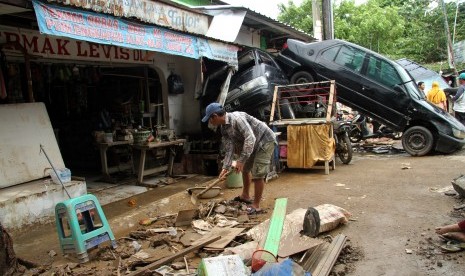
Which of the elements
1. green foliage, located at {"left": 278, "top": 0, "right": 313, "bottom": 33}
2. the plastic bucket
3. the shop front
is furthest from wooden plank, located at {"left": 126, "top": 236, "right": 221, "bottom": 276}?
green foliage, located at {"left": 278, "top": 0, "right": 313, "bottom": 33}

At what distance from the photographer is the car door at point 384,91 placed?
913 cm

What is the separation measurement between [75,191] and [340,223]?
3.84m

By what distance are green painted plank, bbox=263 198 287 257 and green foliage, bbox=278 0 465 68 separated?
1906 centimetres

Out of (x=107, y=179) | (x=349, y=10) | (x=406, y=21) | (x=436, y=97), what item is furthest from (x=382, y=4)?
(x=107, y=179)

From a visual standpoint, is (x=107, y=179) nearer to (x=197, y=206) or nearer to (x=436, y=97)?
(x=197, y=206)

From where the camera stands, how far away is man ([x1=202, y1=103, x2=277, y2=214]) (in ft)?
16.7

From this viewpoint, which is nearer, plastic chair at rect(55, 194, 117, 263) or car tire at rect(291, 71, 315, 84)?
plastic chair at rect(55, 194, 117, 263)

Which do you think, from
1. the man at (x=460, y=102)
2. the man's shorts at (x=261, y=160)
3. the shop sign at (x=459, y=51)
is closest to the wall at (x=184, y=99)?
the man's shorts at (x=261, y=160)

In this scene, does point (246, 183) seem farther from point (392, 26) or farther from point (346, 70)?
point (392, 26)

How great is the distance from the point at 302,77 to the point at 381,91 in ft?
6.85

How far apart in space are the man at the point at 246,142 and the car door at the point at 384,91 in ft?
16.4

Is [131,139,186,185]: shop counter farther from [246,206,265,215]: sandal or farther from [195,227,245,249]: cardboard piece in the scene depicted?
[195,227,245,249]: cardboard piece

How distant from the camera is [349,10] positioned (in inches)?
891

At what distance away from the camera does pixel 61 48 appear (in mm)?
6582
